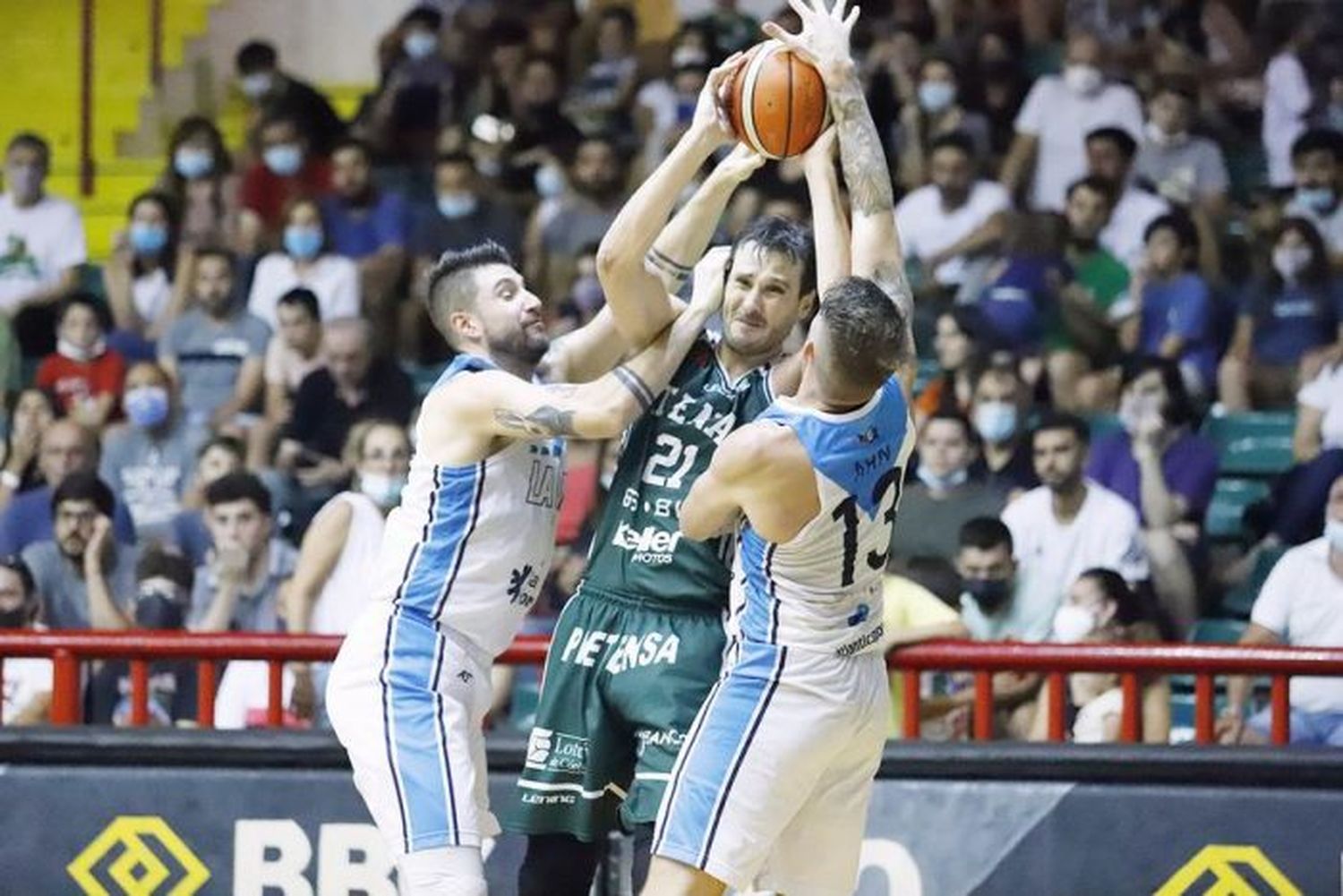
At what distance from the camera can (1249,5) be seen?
1409 cm

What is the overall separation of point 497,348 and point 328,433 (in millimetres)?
5139

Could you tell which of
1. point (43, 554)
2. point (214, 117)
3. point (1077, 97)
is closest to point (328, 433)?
point (43, 554)

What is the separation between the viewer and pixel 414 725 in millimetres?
6406

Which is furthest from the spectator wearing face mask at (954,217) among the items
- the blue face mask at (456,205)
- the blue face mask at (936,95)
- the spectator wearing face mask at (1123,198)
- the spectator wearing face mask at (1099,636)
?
the spectator wearing face mask at (1099,636)

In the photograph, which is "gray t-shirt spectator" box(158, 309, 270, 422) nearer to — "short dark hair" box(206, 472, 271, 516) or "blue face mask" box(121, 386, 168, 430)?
"blue face mask" box(121, 386, 168, 430)

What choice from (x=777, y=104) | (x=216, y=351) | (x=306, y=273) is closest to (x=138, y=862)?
(x=777, y=104)

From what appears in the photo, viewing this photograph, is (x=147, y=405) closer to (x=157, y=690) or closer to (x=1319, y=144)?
(x=157, y=690)

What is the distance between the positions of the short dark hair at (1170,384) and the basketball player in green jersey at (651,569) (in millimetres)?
4312

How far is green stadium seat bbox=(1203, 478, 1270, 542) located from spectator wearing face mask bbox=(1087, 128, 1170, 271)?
A: 44.4 inches

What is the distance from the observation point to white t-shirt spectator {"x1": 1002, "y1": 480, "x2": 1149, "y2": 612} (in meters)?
9.70

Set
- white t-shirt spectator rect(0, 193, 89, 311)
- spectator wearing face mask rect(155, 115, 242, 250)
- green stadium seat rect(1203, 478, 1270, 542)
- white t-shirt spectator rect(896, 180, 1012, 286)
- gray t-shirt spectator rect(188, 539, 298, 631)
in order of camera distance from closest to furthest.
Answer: gray t-shirt spectator rect(188, 539, 298, 631) → green stadium seat rect(1203, 478, 1270, 542) → white t-shirt spectator rect(896, 180, 1012, 286) → spectator wearing face mask rect(155, 115, 242, 250) → white t-shirt spectator rect(0, 193, 89, 311)

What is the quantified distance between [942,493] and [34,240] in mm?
5523

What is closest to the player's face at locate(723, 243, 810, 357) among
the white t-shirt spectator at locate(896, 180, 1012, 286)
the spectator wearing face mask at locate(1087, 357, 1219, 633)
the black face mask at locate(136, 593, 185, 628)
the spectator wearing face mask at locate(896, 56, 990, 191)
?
the spectator wearing face mask at locate(1087, 357, 1219, 633)

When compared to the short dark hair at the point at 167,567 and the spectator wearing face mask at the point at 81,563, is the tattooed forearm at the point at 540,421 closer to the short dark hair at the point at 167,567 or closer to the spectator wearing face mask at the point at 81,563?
the short dark hair at the point at 167,567
